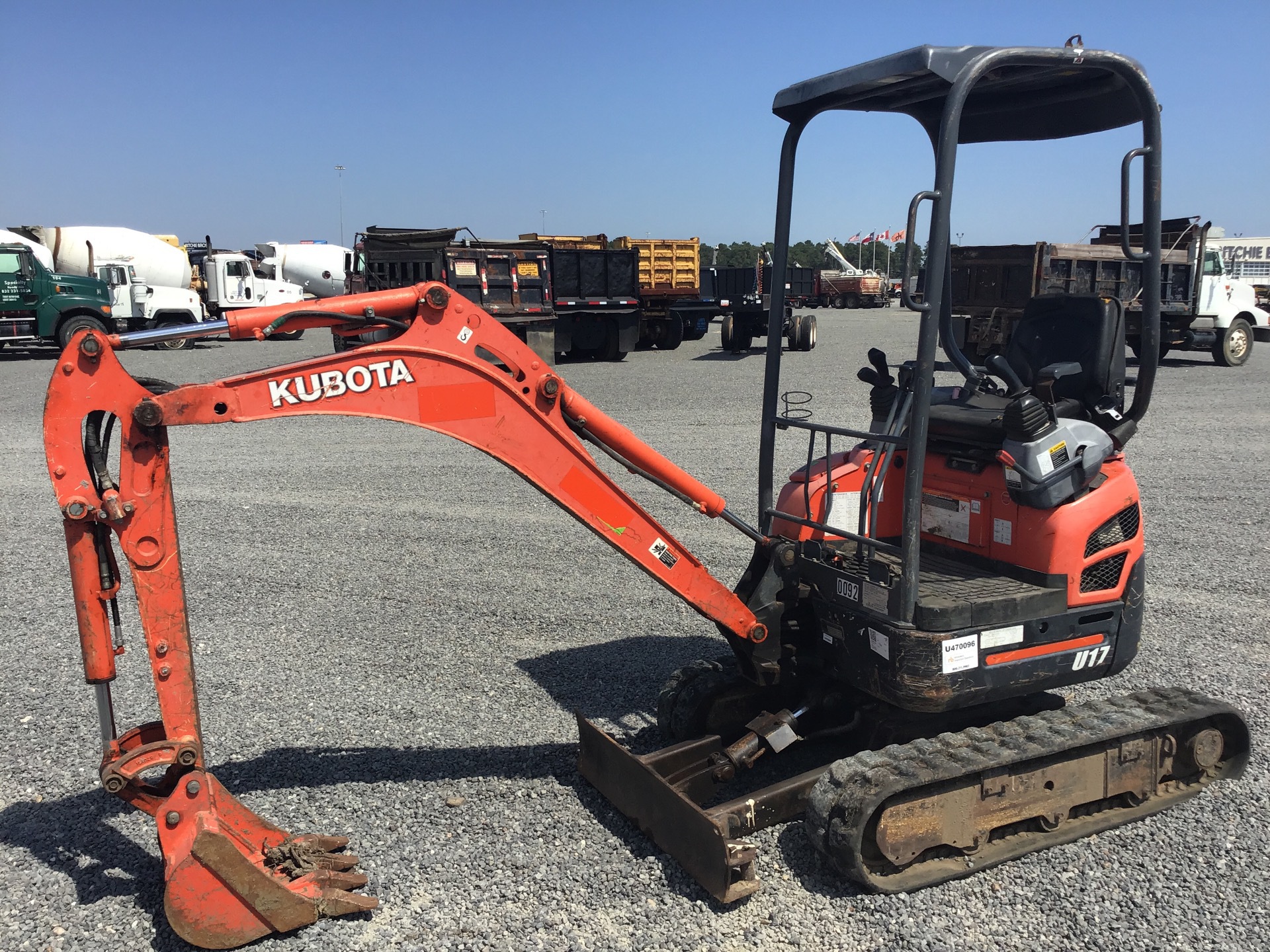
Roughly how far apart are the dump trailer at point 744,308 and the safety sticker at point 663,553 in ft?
68.4

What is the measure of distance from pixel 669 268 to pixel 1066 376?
22629 millimetres

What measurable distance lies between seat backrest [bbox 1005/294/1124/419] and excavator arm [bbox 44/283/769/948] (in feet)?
7.83

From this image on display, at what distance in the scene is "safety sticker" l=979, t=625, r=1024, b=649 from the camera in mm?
4059

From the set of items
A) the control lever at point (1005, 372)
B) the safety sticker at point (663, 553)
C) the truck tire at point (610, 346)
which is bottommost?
the truck tire at point (610, 346)

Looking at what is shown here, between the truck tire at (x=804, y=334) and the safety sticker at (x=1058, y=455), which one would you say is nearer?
the safety sticker at (x=1058, y=455)

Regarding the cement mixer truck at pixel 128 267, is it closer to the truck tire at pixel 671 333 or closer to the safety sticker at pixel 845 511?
the truck tire at pixel 671 333

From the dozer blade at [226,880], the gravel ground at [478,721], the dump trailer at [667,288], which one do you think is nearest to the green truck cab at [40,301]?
the dump trailer at [667,288]

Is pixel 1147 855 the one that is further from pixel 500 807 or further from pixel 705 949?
pixel 500 807

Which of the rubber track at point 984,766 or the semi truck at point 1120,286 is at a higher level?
the semi truck at point 1120,286

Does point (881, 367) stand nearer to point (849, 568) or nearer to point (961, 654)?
point (849, 568)

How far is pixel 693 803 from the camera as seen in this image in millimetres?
3920

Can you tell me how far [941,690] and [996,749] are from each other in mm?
378

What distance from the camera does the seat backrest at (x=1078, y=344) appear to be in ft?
15.0

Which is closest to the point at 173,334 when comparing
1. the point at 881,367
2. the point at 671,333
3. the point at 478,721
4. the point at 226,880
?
the point at 226,880
